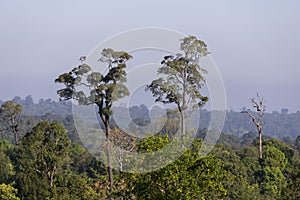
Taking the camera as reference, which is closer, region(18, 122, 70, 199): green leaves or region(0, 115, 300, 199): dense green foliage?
region(0, 115, 300, 199): dense green foliage

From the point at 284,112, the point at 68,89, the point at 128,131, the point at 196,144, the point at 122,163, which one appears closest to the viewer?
the point at 196,144

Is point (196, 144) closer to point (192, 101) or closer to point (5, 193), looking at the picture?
point (192, 101)

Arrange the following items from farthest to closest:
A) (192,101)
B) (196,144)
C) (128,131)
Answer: (192,101), (128,131), (196,144)

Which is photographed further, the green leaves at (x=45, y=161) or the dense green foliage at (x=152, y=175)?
the green leaves at (x=45, y=161)

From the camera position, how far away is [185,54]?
19688 mm

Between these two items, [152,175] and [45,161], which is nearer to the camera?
[152,175]

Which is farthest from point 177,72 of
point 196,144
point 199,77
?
point 196,144

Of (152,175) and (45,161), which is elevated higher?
(45,161)

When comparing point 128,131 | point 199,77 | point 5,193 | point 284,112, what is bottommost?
point 5,193

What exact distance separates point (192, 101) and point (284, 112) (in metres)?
147

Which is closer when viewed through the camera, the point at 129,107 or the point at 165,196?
the point at 165,196

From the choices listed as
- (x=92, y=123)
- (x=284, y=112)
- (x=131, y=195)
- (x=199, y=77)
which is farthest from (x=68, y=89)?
(x=284, y=112)

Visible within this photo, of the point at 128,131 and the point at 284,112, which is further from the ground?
the point at 284,112

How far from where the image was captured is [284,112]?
162m
